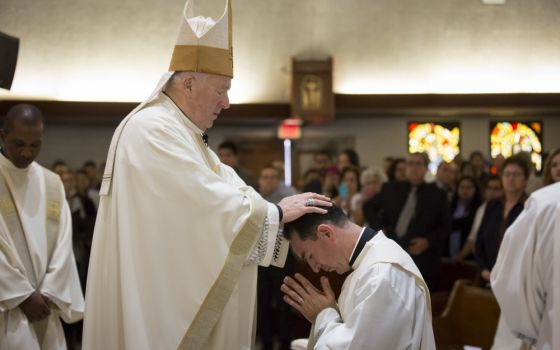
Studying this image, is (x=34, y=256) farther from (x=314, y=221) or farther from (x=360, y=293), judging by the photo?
(x=360, y=293)

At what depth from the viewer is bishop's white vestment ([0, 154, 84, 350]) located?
13.9 feet

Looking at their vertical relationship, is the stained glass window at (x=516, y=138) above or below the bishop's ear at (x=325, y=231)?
above

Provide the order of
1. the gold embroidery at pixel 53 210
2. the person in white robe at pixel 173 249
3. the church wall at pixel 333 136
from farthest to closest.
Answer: the church wall at pixel 333 136 < the gold embroidery at pixel 53 210 < the person in white robe at pixel 173 249

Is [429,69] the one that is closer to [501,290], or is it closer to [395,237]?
[395,237]

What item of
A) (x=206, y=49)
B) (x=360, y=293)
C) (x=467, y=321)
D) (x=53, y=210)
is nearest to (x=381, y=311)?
A: (x=360, y=293)

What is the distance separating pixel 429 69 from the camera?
11.0m

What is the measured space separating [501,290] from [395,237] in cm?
256

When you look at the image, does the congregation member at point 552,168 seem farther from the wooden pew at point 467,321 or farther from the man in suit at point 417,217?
the man in suit at point 417,217

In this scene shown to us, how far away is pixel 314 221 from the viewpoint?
321cm

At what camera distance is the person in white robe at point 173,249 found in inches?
130

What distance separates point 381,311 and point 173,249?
3.06 feet

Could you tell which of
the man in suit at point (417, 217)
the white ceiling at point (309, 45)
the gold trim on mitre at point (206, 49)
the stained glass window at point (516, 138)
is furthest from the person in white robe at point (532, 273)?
the stained glass window at point (516, 138)

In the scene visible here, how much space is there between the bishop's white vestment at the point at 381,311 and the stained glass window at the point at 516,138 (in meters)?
10.4

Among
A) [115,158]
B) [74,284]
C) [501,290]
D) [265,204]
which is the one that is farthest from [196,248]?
[501,290]
